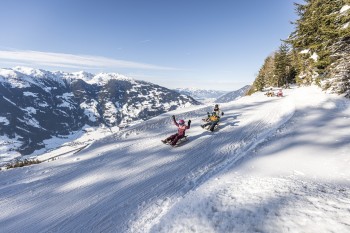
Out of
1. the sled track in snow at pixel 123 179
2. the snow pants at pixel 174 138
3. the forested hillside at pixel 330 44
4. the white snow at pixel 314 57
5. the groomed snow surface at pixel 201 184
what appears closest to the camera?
the groomed snow surface at pixel 201 184

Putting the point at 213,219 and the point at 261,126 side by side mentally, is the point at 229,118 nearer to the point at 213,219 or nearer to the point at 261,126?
the point at 261,126

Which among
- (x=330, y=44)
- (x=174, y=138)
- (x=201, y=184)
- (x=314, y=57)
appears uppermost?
(x=330, y=44)

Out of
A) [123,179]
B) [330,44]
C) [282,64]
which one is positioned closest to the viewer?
[123,179]

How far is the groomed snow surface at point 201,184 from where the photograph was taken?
6293 mm

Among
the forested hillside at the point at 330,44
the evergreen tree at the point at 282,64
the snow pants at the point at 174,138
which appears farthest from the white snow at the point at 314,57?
the evergreen tree at the point at 282,64

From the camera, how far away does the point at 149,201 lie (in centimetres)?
948

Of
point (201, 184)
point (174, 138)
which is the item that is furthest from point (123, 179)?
point (174, 138)

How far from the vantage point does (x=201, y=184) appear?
958 centimetres

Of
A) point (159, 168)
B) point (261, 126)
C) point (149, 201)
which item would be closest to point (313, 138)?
point (261, 126)

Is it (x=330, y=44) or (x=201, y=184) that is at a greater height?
(x=330, y=44)

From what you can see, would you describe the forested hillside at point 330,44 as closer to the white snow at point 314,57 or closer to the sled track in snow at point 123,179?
the white snow at point 314,57

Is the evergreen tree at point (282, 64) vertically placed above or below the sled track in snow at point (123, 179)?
above

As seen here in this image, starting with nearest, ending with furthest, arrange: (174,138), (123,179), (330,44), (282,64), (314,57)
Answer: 1. (123,179)
2. (174,138)
3. (330,44)
4. (314,57)
5. (282,64)

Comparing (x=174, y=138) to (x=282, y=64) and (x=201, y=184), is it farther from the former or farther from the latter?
(x=282, y=64)
